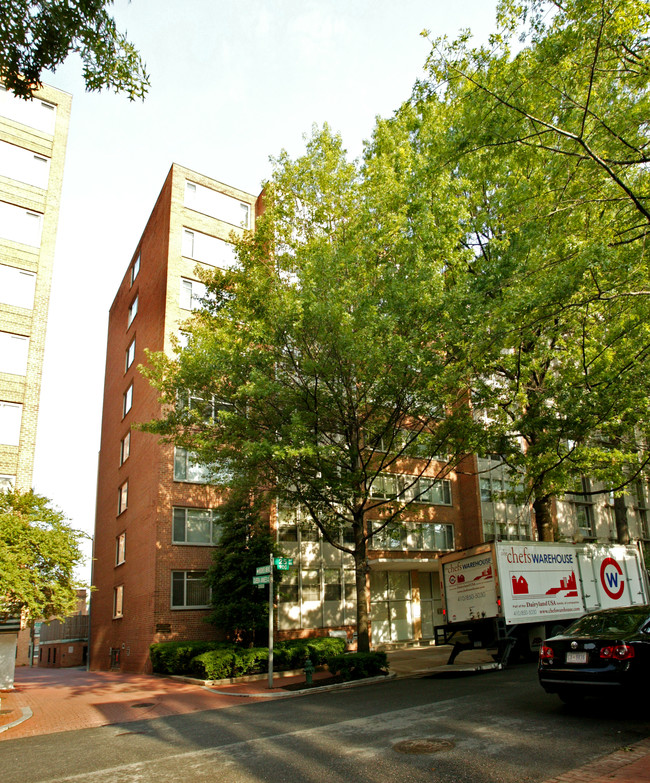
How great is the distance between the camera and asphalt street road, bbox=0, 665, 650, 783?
6629mm

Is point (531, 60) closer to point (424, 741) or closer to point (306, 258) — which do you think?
point (306, 258)

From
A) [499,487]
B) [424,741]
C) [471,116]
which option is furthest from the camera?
[499,487]

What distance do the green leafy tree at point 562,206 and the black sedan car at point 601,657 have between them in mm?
4248

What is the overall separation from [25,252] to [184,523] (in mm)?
13062

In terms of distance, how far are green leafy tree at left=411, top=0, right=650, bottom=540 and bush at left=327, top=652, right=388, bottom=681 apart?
706cm

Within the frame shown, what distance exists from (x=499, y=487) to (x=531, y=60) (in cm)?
2619

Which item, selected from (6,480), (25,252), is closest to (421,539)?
(6,480)

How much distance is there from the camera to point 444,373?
569 inches

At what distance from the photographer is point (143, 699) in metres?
15.1

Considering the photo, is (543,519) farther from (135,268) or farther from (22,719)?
(135,268)

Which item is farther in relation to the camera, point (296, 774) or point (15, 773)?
point (15, 773)

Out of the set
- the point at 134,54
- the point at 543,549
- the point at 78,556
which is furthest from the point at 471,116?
the point at 78,556

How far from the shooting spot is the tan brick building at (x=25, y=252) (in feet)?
76.9

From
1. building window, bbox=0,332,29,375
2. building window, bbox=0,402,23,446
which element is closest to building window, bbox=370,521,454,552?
building window, bbox=0,402,23,446
